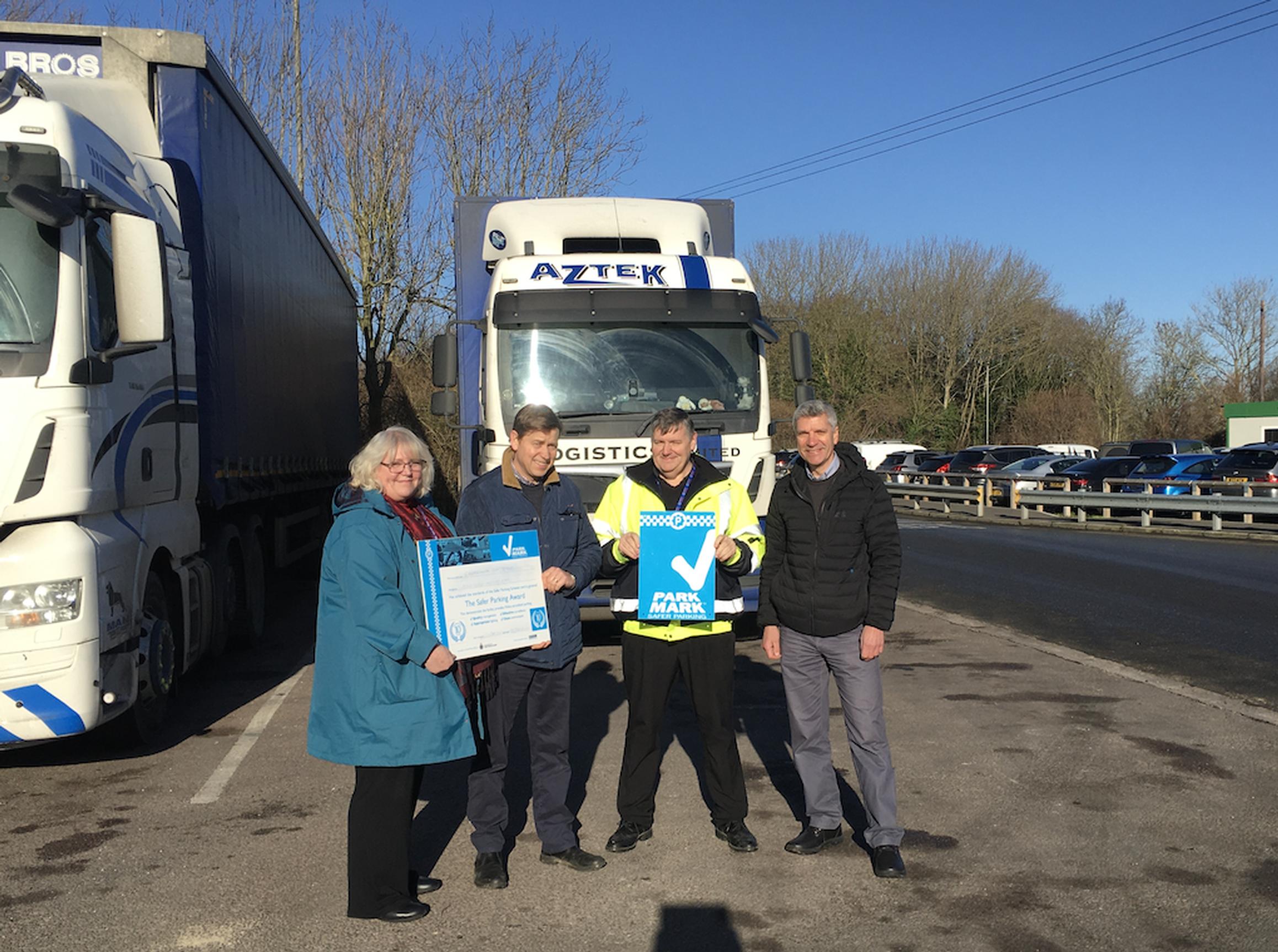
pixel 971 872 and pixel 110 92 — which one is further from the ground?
pixel 110 92

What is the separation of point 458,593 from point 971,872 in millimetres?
2257

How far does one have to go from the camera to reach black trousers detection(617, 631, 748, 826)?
5.31 m

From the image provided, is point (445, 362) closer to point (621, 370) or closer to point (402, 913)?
point (621, 370)

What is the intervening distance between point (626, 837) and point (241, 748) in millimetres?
2929

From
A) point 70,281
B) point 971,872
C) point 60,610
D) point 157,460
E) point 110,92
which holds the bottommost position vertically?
point 971,872

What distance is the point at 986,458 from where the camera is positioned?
40.0 metres

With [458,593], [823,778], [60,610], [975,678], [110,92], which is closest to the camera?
[458,593]

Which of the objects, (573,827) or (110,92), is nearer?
(573,827)

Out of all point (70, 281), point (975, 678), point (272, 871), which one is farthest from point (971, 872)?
point (70, 281)

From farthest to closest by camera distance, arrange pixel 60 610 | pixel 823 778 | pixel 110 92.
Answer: pixel 110 92
pixel 60 610
pixel 823 778

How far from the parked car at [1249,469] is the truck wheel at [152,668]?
22085 millimetres

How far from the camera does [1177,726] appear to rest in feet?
24.1

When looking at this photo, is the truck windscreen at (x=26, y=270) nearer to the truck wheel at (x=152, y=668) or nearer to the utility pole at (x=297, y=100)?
the truck wheel at (x=152, y=668)

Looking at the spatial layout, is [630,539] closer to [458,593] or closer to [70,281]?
[458,593]
